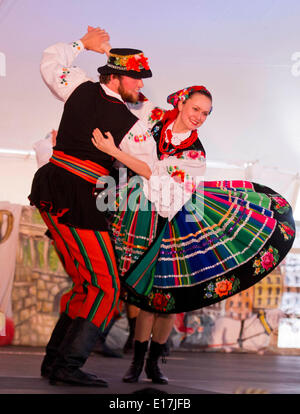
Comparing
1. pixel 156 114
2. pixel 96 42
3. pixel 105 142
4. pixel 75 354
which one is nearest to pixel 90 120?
pixel 105 142

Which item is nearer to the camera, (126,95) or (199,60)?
(126,95)

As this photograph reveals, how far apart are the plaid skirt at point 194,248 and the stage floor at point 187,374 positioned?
1.07 feet

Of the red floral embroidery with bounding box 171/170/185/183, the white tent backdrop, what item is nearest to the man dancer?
the red floral embroidery with bounding box 171/170/185/183

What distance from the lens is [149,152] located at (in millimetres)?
2184

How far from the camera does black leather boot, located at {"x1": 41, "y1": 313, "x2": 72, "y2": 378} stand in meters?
2.34

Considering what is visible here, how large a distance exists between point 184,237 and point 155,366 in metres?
0.52

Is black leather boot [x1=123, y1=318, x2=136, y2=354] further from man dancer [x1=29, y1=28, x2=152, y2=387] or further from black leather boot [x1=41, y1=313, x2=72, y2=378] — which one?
man dancer [x1=29, y1=28, x2=152, y2=387]

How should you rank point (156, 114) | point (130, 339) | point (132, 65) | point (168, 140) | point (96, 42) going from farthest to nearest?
point (130, 339) → point (156, 114) → point (168, 140) → point (96, 42) → point (132, 65)

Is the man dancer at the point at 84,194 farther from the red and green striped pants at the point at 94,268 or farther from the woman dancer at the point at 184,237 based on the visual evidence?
the woman dancer at the point at 184,237

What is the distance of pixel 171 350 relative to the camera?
12.7 feet

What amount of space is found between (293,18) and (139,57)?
2.18 m

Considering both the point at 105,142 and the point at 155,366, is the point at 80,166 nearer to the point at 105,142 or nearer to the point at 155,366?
the point at 105,142

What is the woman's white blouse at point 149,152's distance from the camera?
→ 85.1 inches
